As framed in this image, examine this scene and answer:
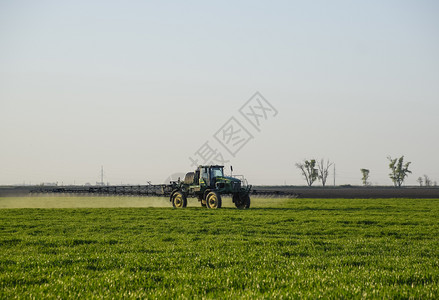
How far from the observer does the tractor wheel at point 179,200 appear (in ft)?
127

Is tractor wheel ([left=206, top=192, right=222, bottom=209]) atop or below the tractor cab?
below

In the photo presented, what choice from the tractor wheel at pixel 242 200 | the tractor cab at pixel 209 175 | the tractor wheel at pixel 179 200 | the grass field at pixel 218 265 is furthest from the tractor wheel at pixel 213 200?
the grass field at pixel 218 265

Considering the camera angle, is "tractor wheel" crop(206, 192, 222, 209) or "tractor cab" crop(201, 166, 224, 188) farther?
"tractor cab" crop(201, 166, 224, 188)

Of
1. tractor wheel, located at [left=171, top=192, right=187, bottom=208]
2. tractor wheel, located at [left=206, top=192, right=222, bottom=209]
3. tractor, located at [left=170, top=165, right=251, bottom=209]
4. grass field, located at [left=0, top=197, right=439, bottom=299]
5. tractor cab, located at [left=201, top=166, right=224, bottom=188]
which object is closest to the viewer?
grass field, located at [left=0, top=197, right=439, bottom=299]

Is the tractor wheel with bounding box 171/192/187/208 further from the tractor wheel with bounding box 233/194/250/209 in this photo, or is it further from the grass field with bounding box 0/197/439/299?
the grass field with bounding box 0/197/439/299

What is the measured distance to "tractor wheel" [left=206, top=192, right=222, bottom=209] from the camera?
1395 inches

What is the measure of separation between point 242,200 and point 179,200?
18.8ft

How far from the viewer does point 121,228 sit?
836 inches

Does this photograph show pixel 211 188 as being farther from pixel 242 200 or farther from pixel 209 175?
pixel 242 200

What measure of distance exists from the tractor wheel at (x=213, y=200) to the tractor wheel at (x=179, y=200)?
3225 mm

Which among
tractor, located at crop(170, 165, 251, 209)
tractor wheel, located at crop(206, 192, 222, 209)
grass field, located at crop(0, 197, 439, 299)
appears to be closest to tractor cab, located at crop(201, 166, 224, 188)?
tractor, located at crop(170, 165, 251, 209)

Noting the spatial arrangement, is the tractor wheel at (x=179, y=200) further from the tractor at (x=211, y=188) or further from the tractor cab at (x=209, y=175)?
the tractor cab at (x=209, y=175)

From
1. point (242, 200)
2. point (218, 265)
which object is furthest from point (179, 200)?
point (218, 265)

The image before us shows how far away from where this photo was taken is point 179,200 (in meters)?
39.0
